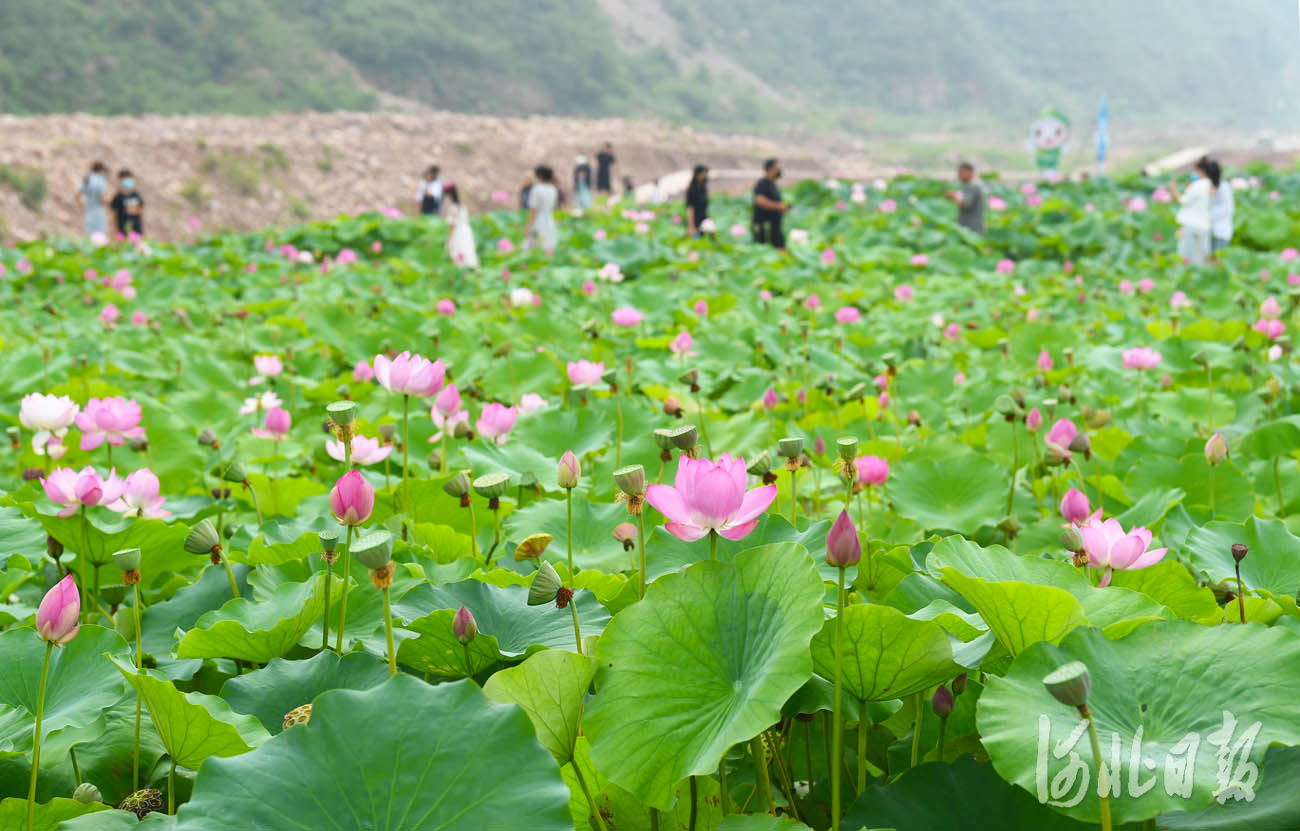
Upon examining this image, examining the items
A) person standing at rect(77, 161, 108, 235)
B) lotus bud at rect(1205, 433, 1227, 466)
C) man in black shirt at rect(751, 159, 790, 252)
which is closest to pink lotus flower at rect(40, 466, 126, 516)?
lotus bud at rect(1205, 433, 1227, 466)

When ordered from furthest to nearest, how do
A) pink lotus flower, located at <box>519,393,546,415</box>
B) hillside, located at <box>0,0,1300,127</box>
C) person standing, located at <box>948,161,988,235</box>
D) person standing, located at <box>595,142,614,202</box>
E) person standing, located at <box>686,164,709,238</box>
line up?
hillside, located at <box>0,0,1300,127</box>
person standing, located at <box>595,142,614,202</box>
person standing, located at <box>686,164,709,238</box>
person standing, located at <box>948,161,988,235</box>
pink lotus flower, located at <box>519,393,546,415</box>

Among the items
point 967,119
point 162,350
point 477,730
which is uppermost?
point 967,119

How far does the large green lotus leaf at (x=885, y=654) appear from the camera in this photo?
0.81m

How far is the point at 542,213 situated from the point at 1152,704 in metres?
7.15

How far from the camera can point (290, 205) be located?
47.2 ft

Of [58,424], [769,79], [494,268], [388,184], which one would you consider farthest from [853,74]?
[58,424]

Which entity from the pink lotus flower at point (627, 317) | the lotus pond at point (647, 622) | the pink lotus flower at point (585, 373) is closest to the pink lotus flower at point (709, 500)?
the lotus pond at point (647, 622)

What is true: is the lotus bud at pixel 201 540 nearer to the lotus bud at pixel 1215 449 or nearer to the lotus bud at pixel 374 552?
the lotus bud at pixel 374 552

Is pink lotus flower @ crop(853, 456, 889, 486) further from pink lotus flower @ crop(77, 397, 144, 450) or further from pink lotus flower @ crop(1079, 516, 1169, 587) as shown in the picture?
pink lotus flower @ crop(77, 397, 144, 450)

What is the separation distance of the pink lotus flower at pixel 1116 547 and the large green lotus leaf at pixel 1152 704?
0.66 feet

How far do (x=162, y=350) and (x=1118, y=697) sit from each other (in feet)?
13.6

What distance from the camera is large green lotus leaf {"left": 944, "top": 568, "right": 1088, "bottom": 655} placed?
0.80 meters

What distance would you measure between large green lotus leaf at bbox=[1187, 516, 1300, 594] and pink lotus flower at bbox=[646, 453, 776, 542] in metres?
0.62

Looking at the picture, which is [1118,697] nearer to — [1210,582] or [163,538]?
[1210,582]
